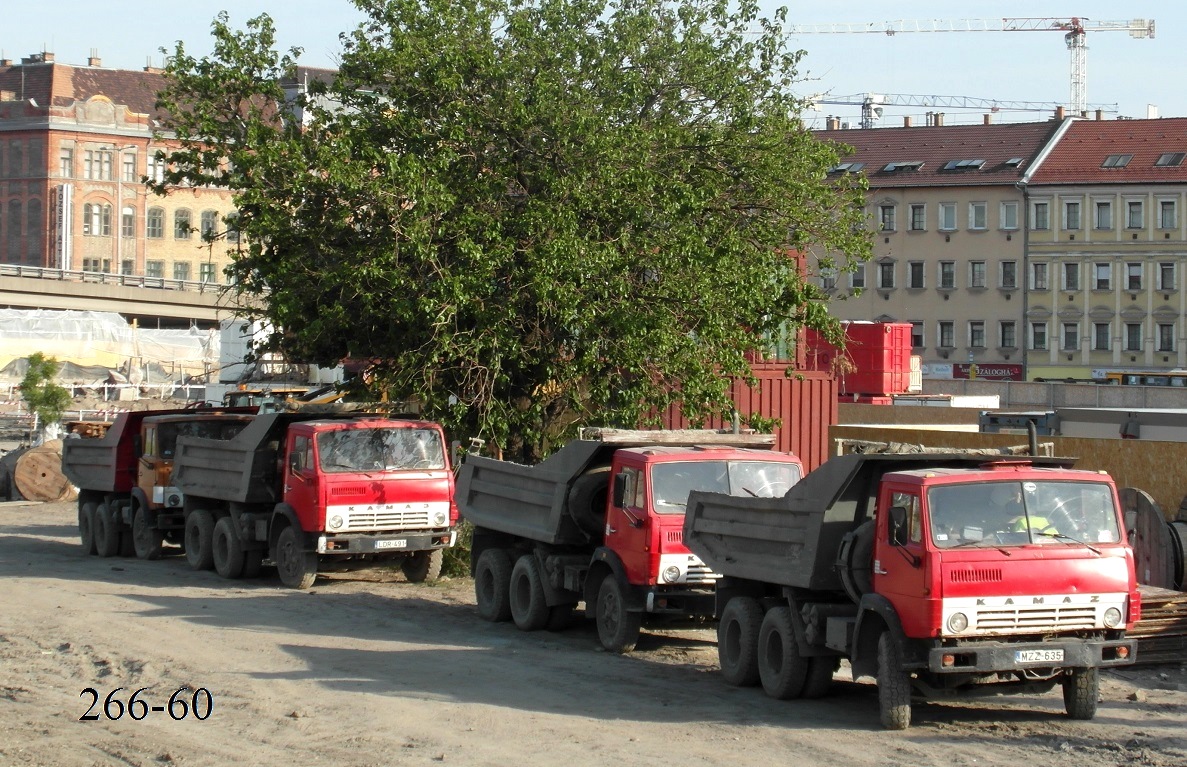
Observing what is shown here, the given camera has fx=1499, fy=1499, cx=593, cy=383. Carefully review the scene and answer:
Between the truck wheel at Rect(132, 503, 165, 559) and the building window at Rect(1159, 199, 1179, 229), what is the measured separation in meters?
59.7

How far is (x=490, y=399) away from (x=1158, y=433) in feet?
45.4

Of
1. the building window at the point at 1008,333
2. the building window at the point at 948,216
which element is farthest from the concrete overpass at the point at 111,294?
the building window at the point at 1008,333

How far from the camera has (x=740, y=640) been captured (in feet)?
41.0

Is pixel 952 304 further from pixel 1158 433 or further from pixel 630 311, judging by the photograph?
pixel 630 311

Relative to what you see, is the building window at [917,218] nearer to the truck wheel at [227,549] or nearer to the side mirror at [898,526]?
the truck wheel at [227,549]

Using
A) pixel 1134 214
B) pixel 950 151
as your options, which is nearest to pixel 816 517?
pixel 1134 214

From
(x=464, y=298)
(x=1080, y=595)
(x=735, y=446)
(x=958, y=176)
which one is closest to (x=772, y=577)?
(x=1080, y=595)

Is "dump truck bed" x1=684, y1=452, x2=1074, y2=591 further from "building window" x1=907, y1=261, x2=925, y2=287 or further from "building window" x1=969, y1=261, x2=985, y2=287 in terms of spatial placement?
"building window" x1=907, y1=261, x2=925, y2=287

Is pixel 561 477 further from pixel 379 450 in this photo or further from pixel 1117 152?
pixel 1117 152

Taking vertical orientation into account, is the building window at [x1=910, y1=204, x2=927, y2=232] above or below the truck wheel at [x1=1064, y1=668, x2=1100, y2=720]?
above

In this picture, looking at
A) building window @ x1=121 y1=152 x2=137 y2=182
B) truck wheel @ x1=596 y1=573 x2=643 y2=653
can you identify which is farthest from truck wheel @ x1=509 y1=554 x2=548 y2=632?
building window @ x1=121 y1=152 x2=137 y2=182

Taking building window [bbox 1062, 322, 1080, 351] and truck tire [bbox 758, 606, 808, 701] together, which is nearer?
truck tire [bbox 758, 606, 808, 701]

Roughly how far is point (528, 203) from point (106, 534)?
9.19 m

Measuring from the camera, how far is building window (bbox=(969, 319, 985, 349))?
76625mm
